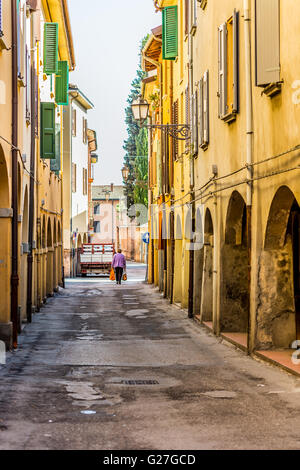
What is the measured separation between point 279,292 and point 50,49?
44.0 feet

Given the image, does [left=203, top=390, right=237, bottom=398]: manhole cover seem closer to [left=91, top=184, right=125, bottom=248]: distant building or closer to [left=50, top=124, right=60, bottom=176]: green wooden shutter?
[left=50, top=124, right=60, bottom=176]: green wooden shutter

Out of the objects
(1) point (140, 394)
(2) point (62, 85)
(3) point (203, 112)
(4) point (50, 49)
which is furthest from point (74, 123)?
(1) point (140, 394)

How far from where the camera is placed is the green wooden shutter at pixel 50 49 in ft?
77.8

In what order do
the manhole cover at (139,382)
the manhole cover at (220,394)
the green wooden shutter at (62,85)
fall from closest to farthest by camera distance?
1. the manhole cover at (220,394)
2. the manhole cover at (139,382)
3. the green wooden shutter at (62,85)

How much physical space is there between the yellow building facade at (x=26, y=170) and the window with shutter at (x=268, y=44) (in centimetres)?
375

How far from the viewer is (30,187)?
19.8 metres

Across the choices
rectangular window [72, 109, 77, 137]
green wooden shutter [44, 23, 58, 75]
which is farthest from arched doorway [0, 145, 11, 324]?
rectangular window [72, 109, 77, 137]

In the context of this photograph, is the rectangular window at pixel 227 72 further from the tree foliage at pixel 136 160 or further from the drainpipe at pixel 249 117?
the tree foliage at pixel 136 160

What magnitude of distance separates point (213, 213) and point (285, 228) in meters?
5.05

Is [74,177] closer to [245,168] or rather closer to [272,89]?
[245,168]

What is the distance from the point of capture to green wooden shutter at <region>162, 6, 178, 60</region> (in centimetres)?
2589

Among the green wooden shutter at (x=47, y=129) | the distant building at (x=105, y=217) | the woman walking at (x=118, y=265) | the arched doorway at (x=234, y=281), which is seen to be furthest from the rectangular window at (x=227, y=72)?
the distant building at (x=105, y=217)
